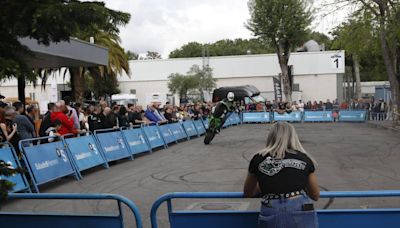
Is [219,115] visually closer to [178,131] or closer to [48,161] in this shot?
[178,131]

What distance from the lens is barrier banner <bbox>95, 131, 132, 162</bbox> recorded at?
14.1m

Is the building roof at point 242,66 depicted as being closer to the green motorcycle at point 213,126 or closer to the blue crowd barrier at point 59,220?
the green motorcycle at point 213,126

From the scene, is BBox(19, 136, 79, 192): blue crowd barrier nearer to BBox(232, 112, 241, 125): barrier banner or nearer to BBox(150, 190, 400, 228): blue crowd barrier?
BBox(150, 190, 400, 228): blue crowd barrier

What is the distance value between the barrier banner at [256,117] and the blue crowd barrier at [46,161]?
28.3 m

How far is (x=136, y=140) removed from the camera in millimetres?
16734

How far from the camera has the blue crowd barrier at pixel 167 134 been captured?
20.0 m

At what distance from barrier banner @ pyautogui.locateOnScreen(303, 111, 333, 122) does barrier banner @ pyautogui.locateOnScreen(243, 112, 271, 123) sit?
3.06 meters

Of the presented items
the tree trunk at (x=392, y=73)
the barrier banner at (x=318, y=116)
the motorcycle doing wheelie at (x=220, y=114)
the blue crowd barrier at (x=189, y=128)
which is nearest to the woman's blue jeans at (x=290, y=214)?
the motorcycle doing wheelie at (x=220, y=114)

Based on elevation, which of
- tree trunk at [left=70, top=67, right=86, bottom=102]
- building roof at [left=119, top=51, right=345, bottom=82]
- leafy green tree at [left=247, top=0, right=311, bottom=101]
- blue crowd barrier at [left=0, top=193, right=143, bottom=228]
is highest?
leafy green tree at [left=247, top=0, right=311, bottom=101]

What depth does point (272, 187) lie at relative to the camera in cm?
414

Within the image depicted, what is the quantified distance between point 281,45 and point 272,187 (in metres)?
46.0

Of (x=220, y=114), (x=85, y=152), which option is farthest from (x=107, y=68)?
(x=85, y=152)

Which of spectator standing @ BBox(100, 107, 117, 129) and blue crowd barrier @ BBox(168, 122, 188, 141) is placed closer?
spectator standing @ BBox(100, 107, 117, 129)

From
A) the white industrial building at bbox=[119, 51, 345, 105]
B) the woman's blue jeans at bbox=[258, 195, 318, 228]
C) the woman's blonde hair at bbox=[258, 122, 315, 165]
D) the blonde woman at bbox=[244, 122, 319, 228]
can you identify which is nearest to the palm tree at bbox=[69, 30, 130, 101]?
the white industrial building at bbox=[119, 51, 345, 105]
